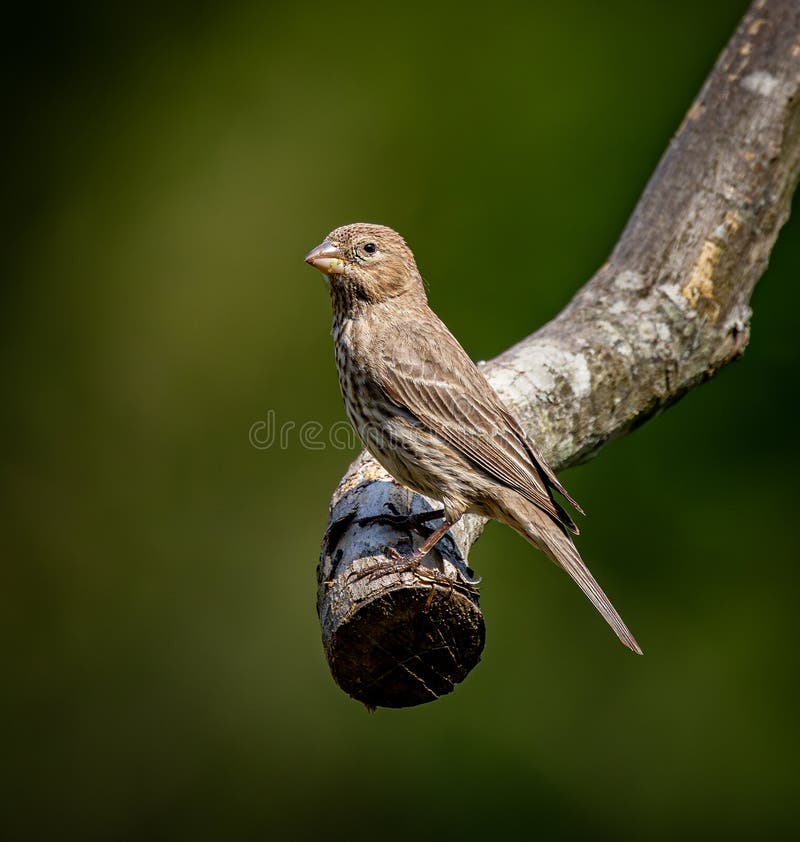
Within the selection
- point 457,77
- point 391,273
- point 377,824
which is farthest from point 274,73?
point 377,824

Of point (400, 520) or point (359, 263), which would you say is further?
point (359, 263)

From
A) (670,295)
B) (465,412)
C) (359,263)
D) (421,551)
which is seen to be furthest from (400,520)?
(670,295)

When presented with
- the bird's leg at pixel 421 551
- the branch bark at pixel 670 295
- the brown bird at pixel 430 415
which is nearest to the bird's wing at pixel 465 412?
the brown bird at pixel 430 415

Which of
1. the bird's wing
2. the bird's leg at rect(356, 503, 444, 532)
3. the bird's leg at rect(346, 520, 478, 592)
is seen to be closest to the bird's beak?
the bird's wing

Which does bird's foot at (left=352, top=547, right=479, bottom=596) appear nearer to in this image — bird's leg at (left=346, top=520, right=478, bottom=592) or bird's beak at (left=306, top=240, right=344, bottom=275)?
bird's leg at (left=346, top=520, right=478, bottom=592)

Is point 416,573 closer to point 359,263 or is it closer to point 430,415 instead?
point 430,415

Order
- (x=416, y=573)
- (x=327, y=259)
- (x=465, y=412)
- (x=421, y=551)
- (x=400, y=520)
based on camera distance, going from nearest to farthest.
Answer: (x=416, y=573) < (x=421, y=551) < (x=400, y=520) < (x=465, y=412) < (x=327, y=259)
